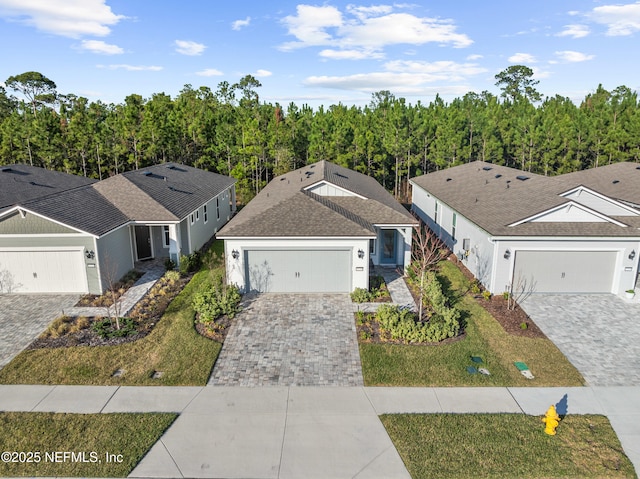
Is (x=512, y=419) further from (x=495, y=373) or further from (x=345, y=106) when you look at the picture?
(x=345, y=106)

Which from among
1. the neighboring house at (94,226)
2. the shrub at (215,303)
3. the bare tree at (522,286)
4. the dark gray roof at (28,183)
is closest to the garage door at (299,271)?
the shrub at (215,303)

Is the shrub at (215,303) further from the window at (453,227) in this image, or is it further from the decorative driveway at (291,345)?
the window at (453,227)

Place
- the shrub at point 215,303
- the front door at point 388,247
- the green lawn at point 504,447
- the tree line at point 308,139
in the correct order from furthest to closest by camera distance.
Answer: the tree line at point 308,139 → the front door at point 388,247 → the shrub at point 215,303 → the green lawn at point 504,447

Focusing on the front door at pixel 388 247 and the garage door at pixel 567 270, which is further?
the front door at pixel 388 247

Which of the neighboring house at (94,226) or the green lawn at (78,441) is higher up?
the neighboring house at (94,226)

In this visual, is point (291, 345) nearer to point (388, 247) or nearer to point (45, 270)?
point (388, 247)

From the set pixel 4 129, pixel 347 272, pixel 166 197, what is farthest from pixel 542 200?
pixel 4 129

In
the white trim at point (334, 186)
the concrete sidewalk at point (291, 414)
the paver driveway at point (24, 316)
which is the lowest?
the concrete sidewalk at point (291, 414)
